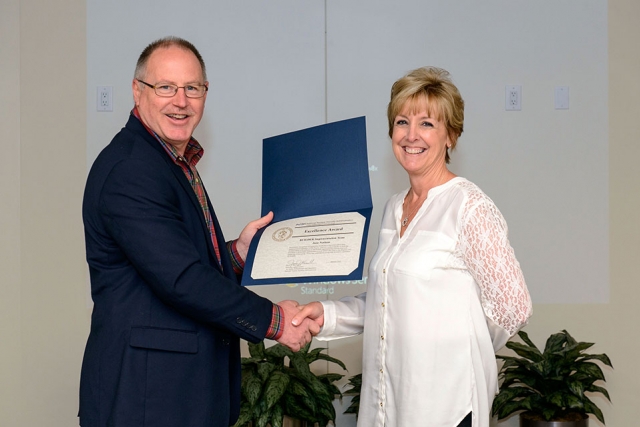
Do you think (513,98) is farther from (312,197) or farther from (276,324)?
(276,324)

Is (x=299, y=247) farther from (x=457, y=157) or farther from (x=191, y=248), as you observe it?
(x=457, y=157)

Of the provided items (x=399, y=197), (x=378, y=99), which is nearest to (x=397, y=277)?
(x=399, y=197)

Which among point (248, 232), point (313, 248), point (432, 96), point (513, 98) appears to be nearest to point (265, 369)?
point (248, 232)

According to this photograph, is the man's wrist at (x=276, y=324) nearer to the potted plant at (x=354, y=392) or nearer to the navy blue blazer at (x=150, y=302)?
the navy blue blazer at (x=150, y=302)

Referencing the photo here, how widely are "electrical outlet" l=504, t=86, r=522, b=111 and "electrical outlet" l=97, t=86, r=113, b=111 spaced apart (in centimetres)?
205

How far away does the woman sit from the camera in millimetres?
1941

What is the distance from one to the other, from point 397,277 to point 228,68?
83.3 inches

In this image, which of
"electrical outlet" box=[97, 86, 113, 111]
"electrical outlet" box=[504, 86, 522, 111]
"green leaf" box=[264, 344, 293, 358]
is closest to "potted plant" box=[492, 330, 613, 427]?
"green leaf" box=[264, 344, 293, 358]

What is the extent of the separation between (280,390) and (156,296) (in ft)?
5.04

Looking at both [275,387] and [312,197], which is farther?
[275,387]

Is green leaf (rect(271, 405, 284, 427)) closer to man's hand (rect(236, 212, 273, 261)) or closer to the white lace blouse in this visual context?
man's hand (rect(236, 212, 273, 261))

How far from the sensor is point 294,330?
209 cm

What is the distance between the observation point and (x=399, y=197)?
2312 mm

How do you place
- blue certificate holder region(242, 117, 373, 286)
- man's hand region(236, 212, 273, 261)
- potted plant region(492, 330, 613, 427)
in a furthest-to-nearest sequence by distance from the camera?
potted plant region(492, 330, 613, 427)
man's hand region(236, 212, 273, 261)
blue certificate holder region(242, 117, 373, 286)
